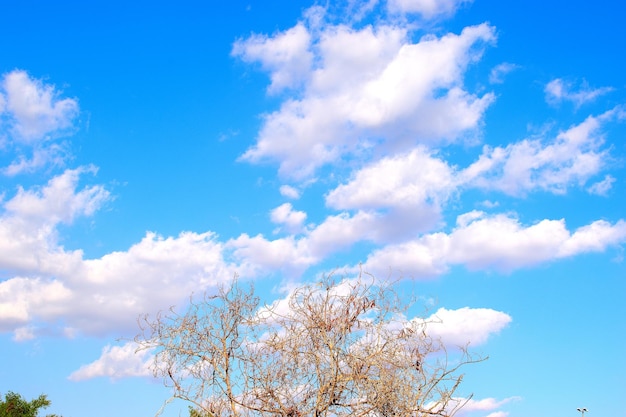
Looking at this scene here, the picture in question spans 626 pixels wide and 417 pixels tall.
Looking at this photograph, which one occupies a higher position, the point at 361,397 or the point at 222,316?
the point at 222,316

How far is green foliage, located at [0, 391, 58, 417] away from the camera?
4297 cm

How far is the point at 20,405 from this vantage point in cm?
4378

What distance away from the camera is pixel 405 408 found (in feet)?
31.6

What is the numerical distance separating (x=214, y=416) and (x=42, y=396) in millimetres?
40281

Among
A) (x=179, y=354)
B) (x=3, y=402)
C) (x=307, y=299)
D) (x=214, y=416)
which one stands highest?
(x=3, y=402)

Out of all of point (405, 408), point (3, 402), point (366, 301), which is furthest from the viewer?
point (3, 402)

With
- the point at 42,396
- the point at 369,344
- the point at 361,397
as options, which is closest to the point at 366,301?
the point at 369,344

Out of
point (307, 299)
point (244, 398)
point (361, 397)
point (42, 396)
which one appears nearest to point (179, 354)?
point (244, 398)

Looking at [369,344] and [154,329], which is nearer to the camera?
[369,344]

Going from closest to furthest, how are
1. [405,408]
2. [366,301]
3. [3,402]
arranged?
[405,408] → [366,301] → [3,402]

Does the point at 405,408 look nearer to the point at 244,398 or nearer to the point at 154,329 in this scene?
the point at 244,398

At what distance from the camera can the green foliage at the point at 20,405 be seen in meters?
43.0

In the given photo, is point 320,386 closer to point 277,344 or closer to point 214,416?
point 277,344

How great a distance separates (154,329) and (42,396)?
130 feet
